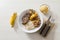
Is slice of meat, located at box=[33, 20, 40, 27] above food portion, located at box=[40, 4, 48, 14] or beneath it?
beneath

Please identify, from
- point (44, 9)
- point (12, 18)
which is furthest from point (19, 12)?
point (44, 9)

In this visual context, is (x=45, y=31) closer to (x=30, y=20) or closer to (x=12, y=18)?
(x=30, y=20)

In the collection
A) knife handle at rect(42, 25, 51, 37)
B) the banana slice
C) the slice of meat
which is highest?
the banana slice

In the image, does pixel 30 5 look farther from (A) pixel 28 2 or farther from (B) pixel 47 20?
(B) pixel 47 20

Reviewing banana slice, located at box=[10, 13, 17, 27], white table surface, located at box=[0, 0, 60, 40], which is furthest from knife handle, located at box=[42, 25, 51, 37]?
banana slice, located at box=[10, 13, 17, 27]

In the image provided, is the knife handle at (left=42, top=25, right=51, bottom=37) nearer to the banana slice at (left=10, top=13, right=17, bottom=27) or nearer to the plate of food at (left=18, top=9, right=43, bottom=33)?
the plate of food at (left=18, top=9, right=43, bottom=33)

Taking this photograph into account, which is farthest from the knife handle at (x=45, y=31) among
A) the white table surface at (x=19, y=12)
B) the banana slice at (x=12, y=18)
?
the banana slice at (x=12, y=18)

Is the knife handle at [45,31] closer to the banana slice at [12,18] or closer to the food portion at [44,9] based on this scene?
the food portion at [44,9]

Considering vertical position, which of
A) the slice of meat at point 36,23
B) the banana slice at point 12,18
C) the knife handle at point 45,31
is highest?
the banana slice at point 12,18
